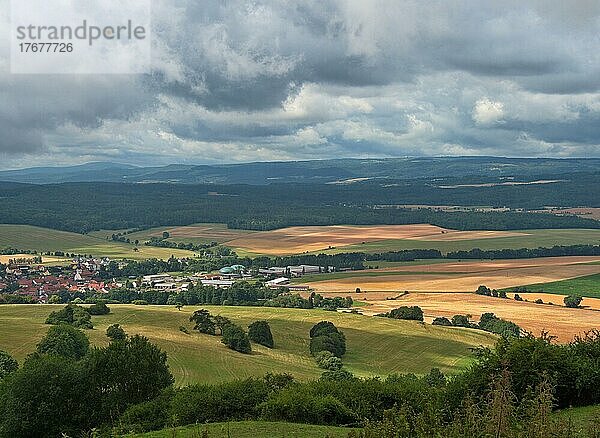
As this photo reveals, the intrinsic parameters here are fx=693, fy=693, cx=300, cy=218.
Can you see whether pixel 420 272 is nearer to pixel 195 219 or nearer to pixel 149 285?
pixel 149 285

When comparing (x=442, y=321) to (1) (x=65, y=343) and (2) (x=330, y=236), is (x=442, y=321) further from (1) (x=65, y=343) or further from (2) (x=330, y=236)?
(2) (x=330, y=236)

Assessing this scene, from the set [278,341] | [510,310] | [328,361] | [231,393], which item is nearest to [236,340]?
[278,341]

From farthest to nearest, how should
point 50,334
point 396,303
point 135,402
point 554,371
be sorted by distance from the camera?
point 396,303, point 50,334, point 135,402, point 554,371

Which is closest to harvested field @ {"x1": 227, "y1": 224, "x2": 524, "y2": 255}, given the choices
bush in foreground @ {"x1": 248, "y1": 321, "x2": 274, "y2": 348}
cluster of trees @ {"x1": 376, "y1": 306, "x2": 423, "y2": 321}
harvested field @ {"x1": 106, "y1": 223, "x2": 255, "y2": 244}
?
harvested field @ {"x1": 106, "y1": 223, "x2": 255, "y2": 244}

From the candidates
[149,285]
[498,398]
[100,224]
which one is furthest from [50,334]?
[100,224]

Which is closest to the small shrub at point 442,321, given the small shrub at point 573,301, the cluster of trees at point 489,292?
the small shrub at point 573,301

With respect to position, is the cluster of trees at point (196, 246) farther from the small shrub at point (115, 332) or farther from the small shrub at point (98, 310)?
the small shrub at point (115, 332)

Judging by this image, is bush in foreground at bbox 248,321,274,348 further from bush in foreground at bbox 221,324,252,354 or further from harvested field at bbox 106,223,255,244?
harvested field at bbox 106,223,255,244
